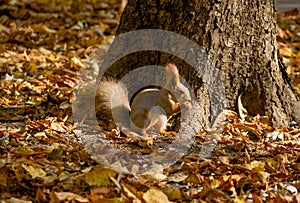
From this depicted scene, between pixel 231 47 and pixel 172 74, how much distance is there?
0.54m

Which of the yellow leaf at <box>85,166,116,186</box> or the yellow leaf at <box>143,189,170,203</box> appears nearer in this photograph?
the yellow leaf at <box>143,189,170,203</box>

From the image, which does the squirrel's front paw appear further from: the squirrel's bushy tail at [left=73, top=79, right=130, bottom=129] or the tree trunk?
the squirrel's bushy tail at [left=73, top=79, right=130, bottom=129]

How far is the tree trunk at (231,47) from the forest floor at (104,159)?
158 millimetres

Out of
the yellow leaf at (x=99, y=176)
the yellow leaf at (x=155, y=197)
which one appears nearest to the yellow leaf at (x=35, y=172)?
the yellow leaf at (x=99, y=176)

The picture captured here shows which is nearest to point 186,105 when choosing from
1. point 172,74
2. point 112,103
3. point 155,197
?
point 172,74

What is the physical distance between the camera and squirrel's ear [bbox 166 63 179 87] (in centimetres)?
350

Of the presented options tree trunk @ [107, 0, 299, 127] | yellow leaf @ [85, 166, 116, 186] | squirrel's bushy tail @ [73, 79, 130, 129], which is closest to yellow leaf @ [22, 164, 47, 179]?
yellow leaf @ [85, 166, 116, 186]

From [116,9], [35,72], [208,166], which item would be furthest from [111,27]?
[208,166]

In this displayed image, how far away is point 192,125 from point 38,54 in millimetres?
2509

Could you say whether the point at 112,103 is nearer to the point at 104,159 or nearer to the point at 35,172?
the point at 104,159

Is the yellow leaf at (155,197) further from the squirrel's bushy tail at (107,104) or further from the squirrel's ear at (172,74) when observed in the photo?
the squirrel's bushy tail at (107,104)

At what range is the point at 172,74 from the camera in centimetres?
351

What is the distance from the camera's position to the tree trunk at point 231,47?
149 inches

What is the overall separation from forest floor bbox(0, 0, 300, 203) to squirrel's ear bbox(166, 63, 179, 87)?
0.35 meters
